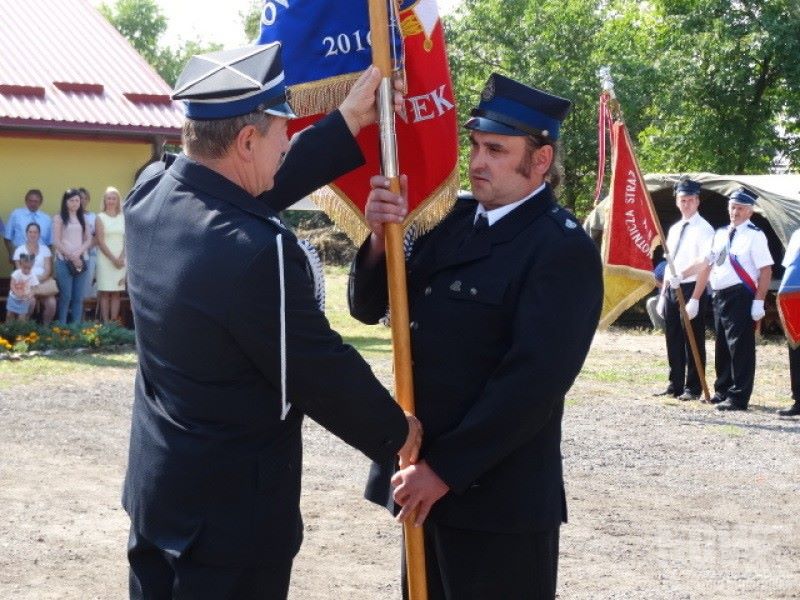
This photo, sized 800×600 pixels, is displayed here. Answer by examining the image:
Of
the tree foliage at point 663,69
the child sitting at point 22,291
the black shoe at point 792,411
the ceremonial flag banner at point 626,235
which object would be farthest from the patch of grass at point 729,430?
the tree foliage at point 663,69

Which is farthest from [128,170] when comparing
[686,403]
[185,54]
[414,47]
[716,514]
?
[185,54]

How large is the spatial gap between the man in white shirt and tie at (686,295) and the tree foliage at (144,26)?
61.5 metres

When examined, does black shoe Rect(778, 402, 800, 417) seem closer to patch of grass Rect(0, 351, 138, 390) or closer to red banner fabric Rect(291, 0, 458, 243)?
Answer: patch of grass Rect(0, 351, 138, 390)

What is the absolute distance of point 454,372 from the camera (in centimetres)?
356

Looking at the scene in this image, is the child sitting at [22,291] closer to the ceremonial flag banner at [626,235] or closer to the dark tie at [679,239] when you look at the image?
the ceremonial flag banner at [626,235]

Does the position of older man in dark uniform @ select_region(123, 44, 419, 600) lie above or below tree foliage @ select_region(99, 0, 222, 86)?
below

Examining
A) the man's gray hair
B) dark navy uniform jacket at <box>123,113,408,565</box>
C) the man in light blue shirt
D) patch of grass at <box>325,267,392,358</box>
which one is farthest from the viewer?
patch of grass at <box>325,267,392,358</box>

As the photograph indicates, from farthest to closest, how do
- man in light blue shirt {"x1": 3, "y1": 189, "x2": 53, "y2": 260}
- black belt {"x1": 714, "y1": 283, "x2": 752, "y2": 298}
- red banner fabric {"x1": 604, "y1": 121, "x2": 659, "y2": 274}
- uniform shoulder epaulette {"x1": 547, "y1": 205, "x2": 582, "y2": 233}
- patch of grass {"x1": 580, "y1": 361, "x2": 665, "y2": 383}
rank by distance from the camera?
man in light blue shirt {"x1": 3, "y1": 189, "x2": 53, "y2": 260}, patch of grass {"x1": 580, "y1": 361, "x2": 665, "y2": 383}, black belt {"x1": 714, "y1": 283, "x2": 752, "y2": 298}, red banner fabric {"x1": 604, "y1": 121, "x2": 659, "y2": 274}, uniform shoulder epaulette {"x1": 547, "y1": 205, "x2": 582, "y2": 233}

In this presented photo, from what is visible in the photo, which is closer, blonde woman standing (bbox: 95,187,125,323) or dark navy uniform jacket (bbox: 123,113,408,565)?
dark navy uniform jacket (bbox: 123,113,408,565)

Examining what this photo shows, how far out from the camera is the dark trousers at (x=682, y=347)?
11.8 meters

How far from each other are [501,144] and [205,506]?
1334mm

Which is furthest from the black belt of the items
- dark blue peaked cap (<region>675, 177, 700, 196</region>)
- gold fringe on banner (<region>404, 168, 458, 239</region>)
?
gold fringe on banner (<region>404, 168, 458, 239</region>)

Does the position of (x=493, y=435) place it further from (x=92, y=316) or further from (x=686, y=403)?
(x=92, y=316)

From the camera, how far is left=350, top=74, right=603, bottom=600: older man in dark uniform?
337 cm
